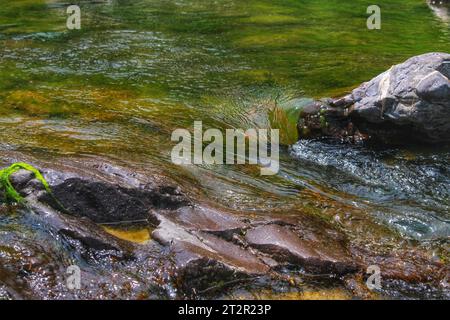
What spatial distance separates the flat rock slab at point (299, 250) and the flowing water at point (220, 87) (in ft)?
2.12

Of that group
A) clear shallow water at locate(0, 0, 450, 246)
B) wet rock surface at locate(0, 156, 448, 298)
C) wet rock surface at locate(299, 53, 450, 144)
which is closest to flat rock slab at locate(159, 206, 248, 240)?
wet rock surface at locate(0, 156, 448, 298)

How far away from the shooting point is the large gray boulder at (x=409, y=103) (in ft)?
22.8

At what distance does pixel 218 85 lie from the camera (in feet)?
32.1

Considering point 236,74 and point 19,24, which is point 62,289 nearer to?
point 236,74

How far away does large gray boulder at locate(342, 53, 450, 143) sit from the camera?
6961 millimetres

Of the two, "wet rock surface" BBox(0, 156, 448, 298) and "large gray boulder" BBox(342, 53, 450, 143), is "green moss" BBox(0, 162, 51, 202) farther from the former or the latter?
"large gray boulder" BBox(342, 53, 450, 143)

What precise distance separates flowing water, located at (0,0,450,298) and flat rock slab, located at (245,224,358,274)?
647 millimetres

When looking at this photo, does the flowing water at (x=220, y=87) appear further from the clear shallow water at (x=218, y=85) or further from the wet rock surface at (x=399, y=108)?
the wet rock surface at (x=399, y=108)

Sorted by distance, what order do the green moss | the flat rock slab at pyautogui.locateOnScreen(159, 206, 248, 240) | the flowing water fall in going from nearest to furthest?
the green moss < the flat rock slab at pyautogui.locateOnScreen(159, 206, 248, 240) < the flowing water

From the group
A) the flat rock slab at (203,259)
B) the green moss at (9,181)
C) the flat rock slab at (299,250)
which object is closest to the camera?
the flat rock slab at (203,259)

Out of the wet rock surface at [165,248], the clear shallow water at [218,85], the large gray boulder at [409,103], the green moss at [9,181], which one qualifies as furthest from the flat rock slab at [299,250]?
the large gray boulder at [409,103]

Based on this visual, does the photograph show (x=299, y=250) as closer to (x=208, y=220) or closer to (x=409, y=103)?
(x=208, y=220)

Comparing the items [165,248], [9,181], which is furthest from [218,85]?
[165,248]
